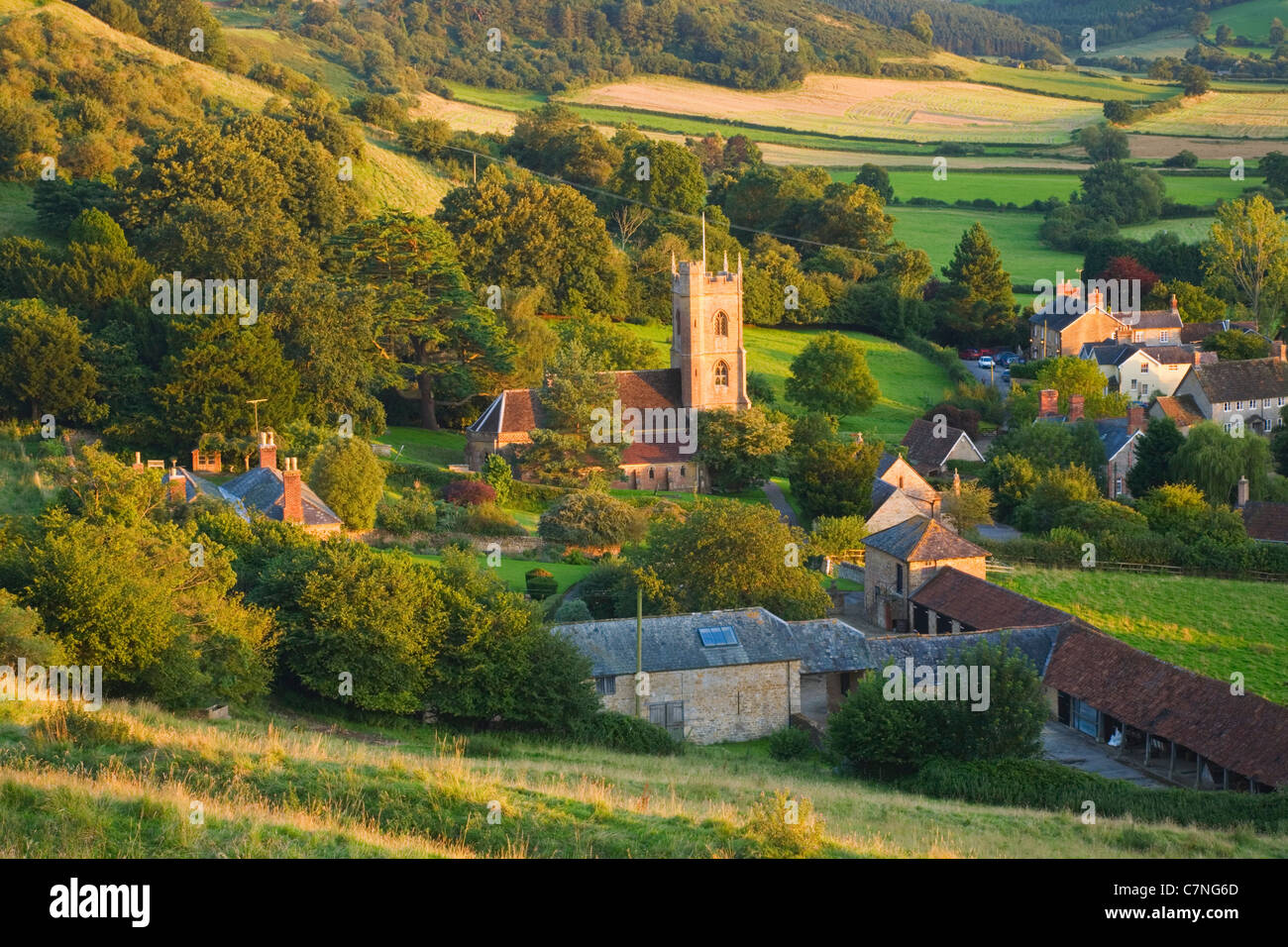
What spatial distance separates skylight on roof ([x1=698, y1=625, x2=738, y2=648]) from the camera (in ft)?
118

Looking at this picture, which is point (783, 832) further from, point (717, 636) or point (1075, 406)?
point (1075, 406)

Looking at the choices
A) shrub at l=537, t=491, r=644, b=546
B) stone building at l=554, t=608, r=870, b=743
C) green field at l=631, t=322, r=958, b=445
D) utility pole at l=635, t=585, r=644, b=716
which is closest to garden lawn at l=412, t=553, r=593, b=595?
shrub at l=537, t=491, r=644, b=546

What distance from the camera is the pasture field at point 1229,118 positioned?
5098 inches

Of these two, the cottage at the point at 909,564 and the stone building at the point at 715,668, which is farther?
the cottage at the point at 909,564

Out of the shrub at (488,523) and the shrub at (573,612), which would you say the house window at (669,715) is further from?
the shrub at (488,523)

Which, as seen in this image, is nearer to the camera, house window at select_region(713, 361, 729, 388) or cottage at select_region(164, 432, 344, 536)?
cottage at select_region(164, 432, 344, 536)

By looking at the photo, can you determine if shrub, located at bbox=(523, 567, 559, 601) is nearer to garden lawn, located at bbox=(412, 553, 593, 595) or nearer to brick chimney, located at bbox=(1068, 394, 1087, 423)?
garden lawn, located at bbox=(412, 553, 593, 595)

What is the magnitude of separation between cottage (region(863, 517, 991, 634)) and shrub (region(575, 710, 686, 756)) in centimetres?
1320

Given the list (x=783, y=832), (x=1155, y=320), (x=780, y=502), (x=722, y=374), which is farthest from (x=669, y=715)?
(x=1155, y=320)

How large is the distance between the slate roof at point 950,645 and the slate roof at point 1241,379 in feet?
132

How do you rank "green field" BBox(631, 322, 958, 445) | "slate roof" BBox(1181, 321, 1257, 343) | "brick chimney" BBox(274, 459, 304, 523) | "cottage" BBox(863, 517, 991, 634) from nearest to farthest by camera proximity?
"cottage" BBox(863, 517, 991, 634) → "brick chimney" BBox(274, 459, 304, 523) → "green field" BBox(631, 322, 958, 445) → "slate roof" BBox(1181, 321, 1257, 343)

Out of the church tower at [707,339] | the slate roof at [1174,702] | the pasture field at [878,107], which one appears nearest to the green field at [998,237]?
the pasture field at [878,107]

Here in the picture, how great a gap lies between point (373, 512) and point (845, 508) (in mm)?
16922

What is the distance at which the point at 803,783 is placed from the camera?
27.8 meters
